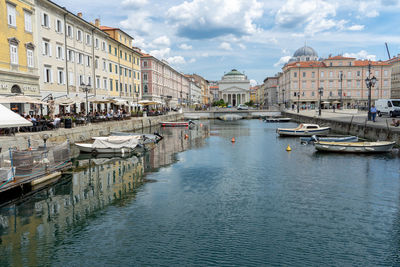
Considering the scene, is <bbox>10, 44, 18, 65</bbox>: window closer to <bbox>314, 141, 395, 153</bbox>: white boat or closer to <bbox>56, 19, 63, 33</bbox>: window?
<bbox>56, 19, 63, 33</bbox>: window

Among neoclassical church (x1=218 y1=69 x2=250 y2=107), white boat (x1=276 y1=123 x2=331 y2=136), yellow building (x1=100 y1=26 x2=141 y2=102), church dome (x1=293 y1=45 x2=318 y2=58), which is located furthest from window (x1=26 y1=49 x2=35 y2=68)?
church dome (x1=293 y1=45 x2=318 y2=58)

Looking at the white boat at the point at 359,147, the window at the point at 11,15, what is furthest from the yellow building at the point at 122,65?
the white boat at the point at 359,147

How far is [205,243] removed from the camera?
1116 cm

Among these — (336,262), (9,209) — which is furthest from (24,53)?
(336,262)

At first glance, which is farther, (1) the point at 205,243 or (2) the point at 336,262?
(1) the point at 205,243

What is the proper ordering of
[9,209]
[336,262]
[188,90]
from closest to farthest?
1. [336,262]
2. [9,209]
3. [188,90]

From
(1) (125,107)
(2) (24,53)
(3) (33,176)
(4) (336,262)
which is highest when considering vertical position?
(2) (24,53)

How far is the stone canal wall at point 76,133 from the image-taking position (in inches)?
903

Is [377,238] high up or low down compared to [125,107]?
down

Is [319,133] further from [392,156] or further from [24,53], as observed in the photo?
[24,53]

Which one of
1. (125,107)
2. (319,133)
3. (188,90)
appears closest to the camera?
(319,133)

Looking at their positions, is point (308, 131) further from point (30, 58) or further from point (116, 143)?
point (30, 58)

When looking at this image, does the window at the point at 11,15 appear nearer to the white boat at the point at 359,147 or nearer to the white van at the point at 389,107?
the white boat at the point at 359,147

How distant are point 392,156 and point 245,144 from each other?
1526 cm
